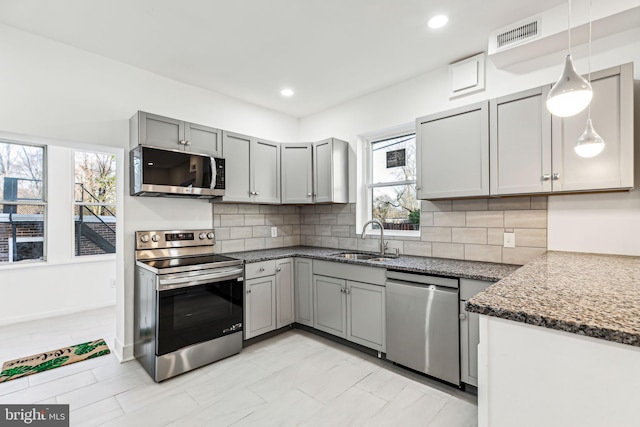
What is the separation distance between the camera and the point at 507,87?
2.51 metres

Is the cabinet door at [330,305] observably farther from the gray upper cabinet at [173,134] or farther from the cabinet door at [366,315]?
the gray upper cabinet at [173,134]

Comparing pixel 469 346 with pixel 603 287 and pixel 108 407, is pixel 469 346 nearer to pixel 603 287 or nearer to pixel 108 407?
pixel 603 287

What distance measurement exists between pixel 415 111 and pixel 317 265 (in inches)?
73.3

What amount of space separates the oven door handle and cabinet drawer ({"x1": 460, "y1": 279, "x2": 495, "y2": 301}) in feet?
6.20

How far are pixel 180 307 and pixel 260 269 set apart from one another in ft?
2.73

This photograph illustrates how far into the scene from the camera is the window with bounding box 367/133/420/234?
3.28 m

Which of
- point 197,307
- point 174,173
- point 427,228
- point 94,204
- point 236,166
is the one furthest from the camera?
point 94,204

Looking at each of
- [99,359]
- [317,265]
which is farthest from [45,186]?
[317,265]

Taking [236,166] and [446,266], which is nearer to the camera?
[446,266]

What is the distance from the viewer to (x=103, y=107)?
106 inches

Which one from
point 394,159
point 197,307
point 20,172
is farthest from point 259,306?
point 20,172

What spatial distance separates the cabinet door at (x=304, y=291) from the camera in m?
3.26

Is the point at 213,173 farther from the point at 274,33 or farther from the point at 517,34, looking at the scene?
the point at 517,34

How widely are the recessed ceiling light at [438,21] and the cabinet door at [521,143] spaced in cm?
69
